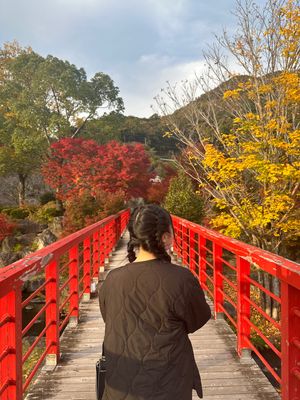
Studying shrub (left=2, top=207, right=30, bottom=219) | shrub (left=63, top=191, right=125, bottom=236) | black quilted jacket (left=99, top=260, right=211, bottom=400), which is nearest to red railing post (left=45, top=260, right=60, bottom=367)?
black quilted jacket (left=99, top=260, right=211, bottom=400)

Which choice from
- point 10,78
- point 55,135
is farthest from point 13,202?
point 10,78

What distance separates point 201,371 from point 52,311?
157 centimetres

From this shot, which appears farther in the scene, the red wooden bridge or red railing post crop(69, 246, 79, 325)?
red railing post crop(69, 246, 79, 325)

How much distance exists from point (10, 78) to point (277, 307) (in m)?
32.2

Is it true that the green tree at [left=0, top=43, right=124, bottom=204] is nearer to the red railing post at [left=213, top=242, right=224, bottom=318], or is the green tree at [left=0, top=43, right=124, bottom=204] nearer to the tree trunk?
the tree trunk

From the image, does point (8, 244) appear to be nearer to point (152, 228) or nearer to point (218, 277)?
point (218, 277)

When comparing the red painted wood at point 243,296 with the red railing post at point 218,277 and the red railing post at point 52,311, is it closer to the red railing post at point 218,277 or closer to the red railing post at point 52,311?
the red railing post at point 218,277

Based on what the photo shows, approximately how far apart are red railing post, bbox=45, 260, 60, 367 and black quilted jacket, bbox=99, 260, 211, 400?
205cm

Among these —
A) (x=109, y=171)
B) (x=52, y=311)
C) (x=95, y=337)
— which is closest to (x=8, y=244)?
(x=109, y=171)

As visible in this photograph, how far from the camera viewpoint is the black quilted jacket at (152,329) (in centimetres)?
162

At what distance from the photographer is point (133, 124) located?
59.0 meters

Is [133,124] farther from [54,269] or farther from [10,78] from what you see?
[54,269]

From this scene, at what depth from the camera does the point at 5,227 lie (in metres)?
22.0

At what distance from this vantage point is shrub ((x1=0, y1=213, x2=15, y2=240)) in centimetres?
2165
